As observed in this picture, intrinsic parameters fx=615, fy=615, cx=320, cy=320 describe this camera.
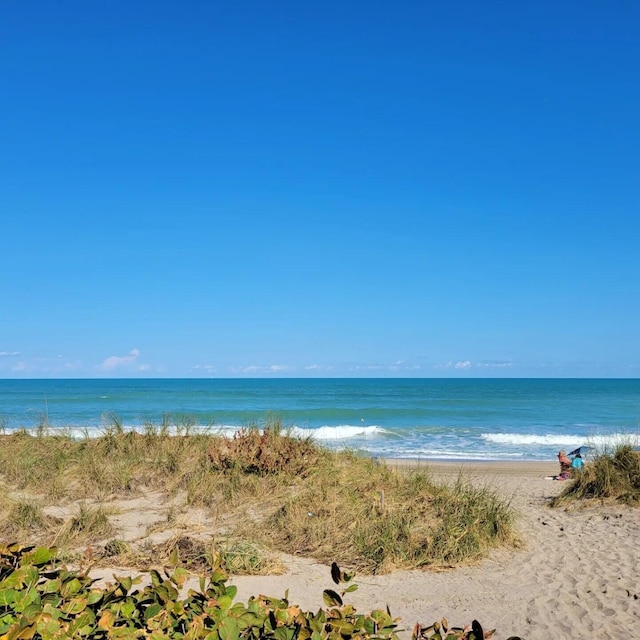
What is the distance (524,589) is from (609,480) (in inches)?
196

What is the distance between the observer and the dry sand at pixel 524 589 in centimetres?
581

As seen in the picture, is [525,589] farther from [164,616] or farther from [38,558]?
Result: [38,558]

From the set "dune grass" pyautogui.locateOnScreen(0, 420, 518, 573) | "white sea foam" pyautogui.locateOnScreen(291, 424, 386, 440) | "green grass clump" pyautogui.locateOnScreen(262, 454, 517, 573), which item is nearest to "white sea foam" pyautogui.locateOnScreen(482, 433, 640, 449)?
"white sea foam" pyautogui.locateOnScreen(291, 424, 386, 440)

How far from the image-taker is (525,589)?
21.9ft

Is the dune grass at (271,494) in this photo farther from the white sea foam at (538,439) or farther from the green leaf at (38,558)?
the white sea foam at (538,439)


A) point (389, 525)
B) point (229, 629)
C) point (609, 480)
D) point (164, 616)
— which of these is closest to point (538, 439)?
point (609, 480)

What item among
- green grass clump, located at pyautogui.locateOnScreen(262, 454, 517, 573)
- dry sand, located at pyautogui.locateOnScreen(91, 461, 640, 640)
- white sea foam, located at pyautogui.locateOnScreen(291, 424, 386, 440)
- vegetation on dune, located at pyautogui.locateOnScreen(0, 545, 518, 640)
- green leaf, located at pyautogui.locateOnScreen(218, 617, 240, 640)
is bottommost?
white sea foam, located at pyautogui.locateOnScreen(291, 424, 386, 440)

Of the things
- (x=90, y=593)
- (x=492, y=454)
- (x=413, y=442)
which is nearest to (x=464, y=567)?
(x=90, y=593)

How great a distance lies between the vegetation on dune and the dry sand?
3423 millimetres

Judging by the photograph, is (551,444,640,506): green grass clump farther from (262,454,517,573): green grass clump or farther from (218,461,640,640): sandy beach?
(262,454,517,573): green grass clump

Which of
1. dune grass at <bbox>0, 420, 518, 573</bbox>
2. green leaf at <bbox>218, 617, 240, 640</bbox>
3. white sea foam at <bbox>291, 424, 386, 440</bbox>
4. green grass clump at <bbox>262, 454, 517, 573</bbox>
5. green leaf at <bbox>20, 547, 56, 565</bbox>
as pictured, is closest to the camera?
green leaf at <bbox>218, 617, 240, 640</bbox>

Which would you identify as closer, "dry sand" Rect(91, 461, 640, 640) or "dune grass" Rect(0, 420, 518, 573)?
"dry sand" Rect(91, 461, 640, 640)

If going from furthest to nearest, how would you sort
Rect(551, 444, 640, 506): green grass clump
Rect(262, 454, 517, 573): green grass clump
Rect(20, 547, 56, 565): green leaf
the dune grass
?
Rect(551, 444, 640, 506): green grass clump → the dune grass → Rect(262, 454, 517, 573): green grass clump → Rect(20, 547, 56, 565): green leaf

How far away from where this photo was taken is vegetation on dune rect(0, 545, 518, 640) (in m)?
1.93
